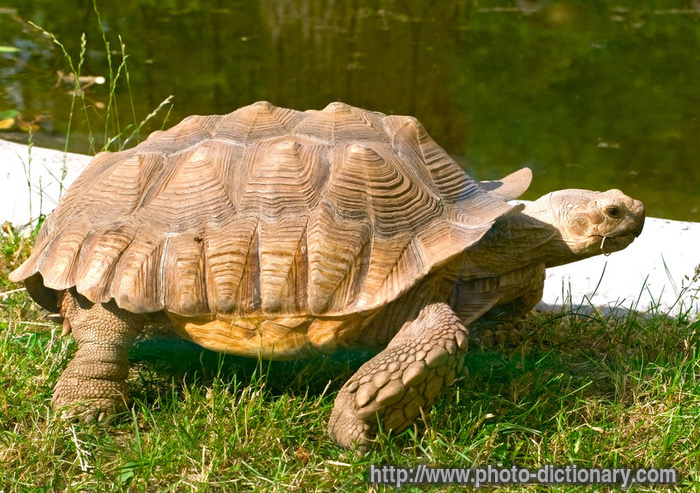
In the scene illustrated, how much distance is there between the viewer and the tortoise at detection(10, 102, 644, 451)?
326cm

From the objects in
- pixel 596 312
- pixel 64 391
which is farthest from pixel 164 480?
pixel 596 312

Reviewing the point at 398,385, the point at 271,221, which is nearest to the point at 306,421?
the point at 398,385

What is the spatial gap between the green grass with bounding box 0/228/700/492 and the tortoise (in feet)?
0.45

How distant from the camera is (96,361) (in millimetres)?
3449

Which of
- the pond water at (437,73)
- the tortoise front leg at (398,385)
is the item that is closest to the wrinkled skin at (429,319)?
the tortoise front leg at (398,385)

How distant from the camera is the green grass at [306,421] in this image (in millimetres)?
3062

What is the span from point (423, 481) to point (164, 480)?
35.6 inches

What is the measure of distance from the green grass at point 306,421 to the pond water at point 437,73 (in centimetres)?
278

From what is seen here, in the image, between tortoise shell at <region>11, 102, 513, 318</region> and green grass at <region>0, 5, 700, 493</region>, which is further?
tortoise shell at <region>11, 102, 513, 318</region>

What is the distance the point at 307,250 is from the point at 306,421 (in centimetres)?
66

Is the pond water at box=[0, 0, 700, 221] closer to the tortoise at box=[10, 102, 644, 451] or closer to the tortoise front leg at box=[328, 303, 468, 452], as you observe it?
the tortoise at box=[10, 102, 644, 451]

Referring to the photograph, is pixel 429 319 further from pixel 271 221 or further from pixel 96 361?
pixel 96 361

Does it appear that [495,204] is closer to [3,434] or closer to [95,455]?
[95,455]

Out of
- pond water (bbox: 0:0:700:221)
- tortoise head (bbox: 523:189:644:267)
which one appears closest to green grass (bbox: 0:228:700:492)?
tortoise head (bbox: 523:189:644:267)
